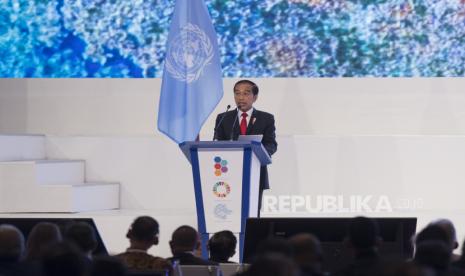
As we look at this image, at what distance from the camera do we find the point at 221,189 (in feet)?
26.2

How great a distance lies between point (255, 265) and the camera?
382 cm

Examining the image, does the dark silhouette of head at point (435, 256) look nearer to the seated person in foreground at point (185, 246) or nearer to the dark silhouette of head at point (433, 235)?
the dark silhouette of head at point (433, 235)

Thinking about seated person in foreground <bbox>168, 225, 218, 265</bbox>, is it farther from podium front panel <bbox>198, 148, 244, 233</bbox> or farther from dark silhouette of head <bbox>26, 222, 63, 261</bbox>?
podium front panel <bbox>198, 148, 244, 233</bbox>

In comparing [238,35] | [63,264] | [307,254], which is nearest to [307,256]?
[307,254]

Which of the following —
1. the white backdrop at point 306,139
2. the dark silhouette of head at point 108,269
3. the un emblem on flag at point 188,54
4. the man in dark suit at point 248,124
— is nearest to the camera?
the dark silhouette of head at point 108,269

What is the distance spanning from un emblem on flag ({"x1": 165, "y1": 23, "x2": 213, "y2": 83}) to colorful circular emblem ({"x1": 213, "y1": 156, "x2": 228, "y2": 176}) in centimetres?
182

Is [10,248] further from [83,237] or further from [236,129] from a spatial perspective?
[236,129]

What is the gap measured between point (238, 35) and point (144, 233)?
226 inches

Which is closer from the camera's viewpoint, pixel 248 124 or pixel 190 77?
pixel 248 124

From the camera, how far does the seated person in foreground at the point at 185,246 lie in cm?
605

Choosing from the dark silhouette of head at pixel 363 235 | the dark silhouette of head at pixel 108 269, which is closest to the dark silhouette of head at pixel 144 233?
the dark silhouette of head at pixel 363 235

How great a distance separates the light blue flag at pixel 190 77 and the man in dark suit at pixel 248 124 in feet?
2.63

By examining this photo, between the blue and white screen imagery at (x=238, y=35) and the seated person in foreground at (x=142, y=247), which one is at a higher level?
the blue and white screen imagery at (x=238, y=35)

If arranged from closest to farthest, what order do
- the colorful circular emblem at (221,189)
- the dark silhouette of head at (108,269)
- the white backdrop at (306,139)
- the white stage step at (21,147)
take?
1. the dark silhouette of head at (108,269)
2. the colorful circular emblem at (221,189)
3. the white stage step at (21,147)
4. the white backdrop at (306,139)
